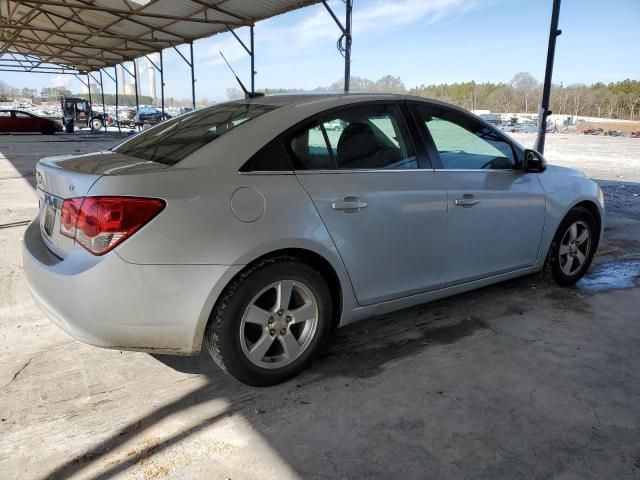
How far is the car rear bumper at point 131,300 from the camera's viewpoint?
2127 mm

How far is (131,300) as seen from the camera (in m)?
2.15

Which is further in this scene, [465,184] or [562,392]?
[465,184]

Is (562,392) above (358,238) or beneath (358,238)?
beneath

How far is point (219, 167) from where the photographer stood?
2.34 meters

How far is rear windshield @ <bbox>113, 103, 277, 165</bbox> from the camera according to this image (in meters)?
2.57

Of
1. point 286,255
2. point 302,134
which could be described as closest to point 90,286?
point 286,255

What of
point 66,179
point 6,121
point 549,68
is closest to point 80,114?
point 6,121

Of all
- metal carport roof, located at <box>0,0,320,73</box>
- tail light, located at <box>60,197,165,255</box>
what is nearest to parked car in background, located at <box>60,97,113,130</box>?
metal carport roof, located at <box>0,0,320,73</box>

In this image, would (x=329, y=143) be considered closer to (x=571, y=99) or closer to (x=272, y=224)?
(x=272, y=224)

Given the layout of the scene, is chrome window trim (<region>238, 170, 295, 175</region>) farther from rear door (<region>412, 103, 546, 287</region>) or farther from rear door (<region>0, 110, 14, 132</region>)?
rear door (<region>0, 110, 14, 132</region>)

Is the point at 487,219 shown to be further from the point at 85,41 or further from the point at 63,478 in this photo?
the point at 85,41

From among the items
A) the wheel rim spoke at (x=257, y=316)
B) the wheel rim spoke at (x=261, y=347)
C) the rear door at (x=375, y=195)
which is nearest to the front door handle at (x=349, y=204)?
the rear door at (x=375, y=195)

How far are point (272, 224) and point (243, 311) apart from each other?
0.44 metres

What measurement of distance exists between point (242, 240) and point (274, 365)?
0.73m
